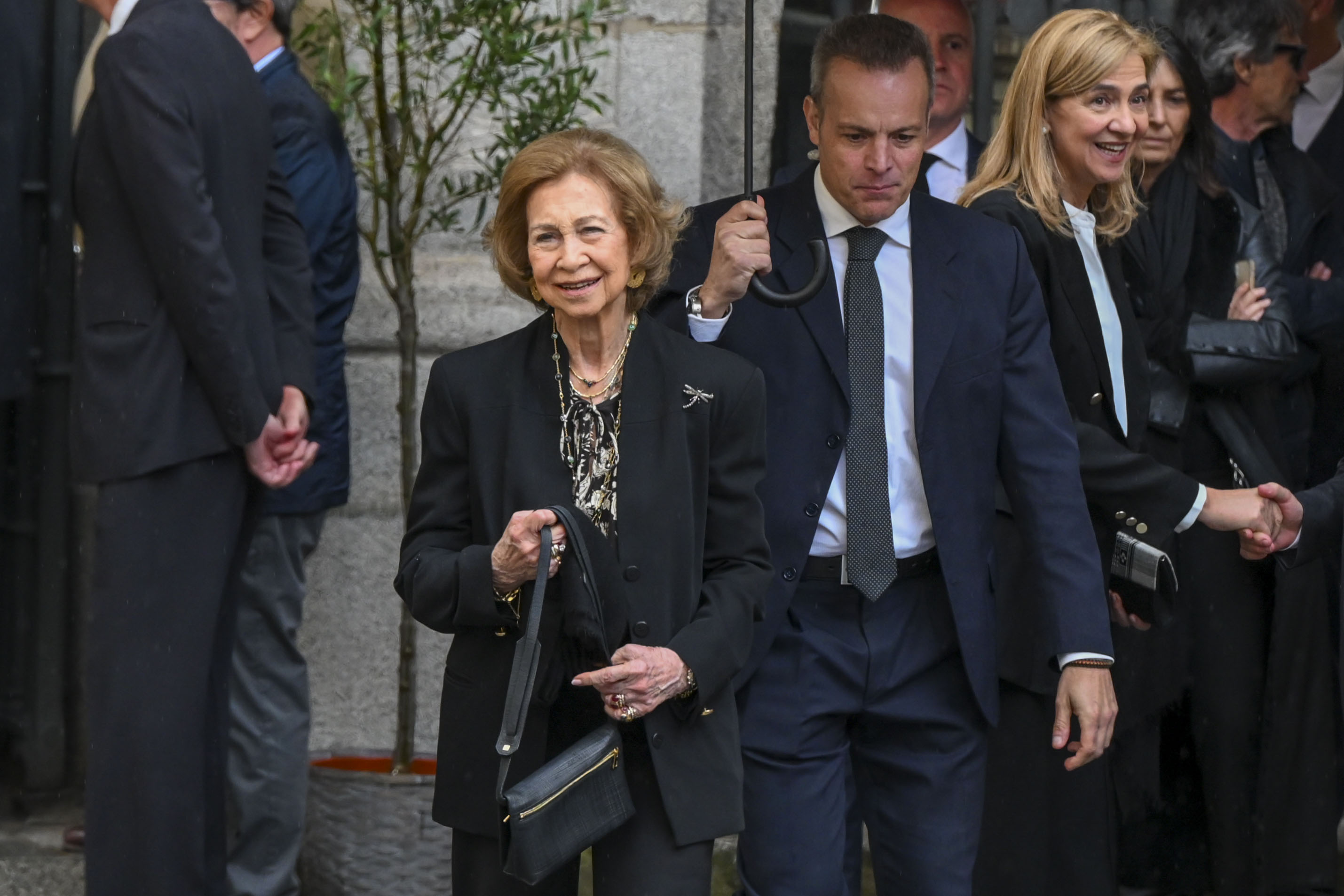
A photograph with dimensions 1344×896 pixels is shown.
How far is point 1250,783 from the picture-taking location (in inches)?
205

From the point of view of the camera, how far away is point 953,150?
5.56 metres

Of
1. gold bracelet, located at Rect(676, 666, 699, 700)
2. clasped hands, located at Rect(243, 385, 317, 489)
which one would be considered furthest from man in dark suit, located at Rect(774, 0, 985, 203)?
gold bracelet, located at Rect(676, 666, 699, 700)

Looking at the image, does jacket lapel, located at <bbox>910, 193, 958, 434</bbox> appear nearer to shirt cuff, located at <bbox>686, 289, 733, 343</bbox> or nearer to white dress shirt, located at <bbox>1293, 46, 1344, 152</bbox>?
shirt cuff, located at <bbox>686, 289, 733, 343</bbox>

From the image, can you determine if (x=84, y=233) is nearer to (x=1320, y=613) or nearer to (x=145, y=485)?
(x=145, y=485)

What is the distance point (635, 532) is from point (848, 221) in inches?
33.5

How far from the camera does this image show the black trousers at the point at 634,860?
10.5 ft

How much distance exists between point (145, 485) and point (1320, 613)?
3.10 meters

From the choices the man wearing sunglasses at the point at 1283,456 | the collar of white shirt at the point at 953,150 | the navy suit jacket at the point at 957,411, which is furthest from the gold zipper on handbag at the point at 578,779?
the collar of white shirt at the point at 953,150

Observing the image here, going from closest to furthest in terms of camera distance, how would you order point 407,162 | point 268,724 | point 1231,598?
point 268,724, point 1231,598, point 407,162

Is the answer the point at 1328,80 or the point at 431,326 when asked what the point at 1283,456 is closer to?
the point at 1328,80

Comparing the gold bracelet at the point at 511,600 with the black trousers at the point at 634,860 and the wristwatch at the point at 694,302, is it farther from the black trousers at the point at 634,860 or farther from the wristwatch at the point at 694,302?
the wristwatch at the point at 694,302

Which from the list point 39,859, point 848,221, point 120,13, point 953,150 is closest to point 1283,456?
point 953,150

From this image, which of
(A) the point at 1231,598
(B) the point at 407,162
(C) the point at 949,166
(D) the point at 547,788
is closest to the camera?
(D) the point at 547,788

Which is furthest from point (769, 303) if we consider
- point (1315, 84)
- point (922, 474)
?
point (1315, 84)
